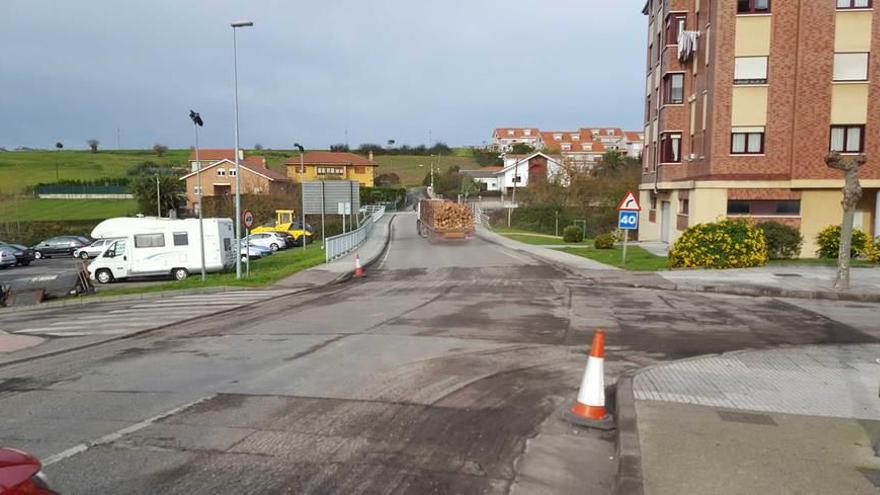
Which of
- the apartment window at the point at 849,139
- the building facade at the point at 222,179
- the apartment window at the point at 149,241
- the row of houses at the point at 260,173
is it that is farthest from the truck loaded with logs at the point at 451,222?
the building facade at the point at 222,179

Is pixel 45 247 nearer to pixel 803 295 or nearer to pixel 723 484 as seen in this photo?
pixel 803 295

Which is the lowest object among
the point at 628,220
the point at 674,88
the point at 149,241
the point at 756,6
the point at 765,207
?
the point at 149,241

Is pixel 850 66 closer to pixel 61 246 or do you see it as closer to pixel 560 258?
pixel 560 258

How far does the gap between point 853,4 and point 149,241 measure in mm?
30388

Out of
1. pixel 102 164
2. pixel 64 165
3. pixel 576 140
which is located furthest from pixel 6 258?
pixel 576 140

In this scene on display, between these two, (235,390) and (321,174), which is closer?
(235,390)

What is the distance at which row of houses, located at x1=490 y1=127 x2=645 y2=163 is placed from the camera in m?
137

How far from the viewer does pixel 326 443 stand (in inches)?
228

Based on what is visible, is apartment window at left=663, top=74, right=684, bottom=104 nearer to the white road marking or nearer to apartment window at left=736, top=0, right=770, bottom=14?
apartment window at left=736, top=0, right=770, bottom=14

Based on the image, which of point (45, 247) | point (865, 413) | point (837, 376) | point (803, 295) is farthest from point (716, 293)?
point (45, 247)

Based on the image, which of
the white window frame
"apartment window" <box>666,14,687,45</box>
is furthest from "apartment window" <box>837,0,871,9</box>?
"apartment window" <box>666,14,687,45</box>

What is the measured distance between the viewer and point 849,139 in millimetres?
27609

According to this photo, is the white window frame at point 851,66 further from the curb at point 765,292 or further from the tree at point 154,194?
the tree at point 154,194

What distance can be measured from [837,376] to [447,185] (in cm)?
9797
